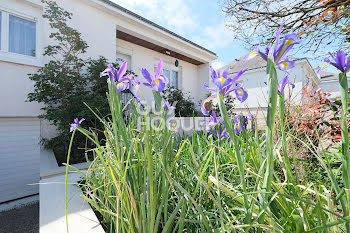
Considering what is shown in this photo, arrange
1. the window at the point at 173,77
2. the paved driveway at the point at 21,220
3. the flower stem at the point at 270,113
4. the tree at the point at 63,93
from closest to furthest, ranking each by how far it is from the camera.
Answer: the flower stem at the point at 270,113 < the paved driveway at the point at 21,220 < the tree at the point at 63,93 < the window at the point at 173,77

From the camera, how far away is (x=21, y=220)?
111 inches

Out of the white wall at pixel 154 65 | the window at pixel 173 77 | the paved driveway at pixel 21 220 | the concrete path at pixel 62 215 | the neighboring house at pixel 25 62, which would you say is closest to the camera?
the concrete path at pixel 62 215

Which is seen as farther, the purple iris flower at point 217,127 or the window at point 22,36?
the window at point 22,36

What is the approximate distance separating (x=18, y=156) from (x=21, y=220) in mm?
1627

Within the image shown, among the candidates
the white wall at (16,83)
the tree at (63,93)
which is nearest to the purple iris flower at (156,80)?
the tree at (63,93)

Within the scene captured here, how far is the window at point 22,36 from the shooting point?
382 centimetres

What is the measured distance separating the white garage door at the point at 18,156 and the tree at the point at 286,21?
17.6ft

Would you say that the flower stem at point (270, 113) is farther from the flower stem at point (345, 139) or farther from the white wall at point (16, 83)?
the white wall at point (16, 83)

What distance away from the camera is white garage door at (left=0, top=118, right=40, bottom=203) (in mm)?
3664

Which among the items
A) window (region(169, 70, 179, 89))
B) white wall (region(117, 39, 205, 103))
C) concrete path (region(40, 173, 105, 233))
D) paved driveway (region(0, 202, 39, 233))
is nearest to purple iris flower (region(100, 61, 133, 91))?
concrete path (region(40, 173, 105, 233))

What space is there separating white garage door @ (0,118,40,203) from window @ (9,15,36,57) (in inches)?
63.2

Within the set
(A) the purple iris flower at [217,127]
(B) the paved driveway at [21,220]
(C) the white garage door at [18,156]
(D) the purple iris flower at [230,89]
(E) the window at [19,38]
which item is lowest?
(B) the paved driveway at [21,220]

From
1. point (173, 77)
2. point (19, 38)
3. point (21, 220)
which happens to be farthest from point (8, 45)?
point (173, 77)

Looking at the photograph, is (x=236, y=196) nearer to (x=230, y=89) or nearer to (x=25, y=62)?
(x=230, y=89)
